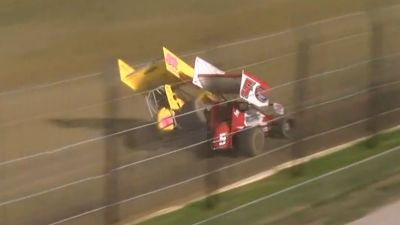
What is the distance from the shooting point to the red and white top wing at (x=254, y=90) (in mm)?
8484

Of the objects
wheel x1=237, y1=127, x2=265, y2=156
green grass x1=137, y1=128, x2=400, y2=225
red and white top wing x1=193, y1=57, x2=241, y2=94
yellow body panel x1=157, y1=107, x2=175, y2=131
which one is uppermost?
red and white top wing x1=193, y1=57, x2=241, y2=94

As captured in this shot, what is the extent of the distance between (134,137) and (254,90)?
1201 millimetres

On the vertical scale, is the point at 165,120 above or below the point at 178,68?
below

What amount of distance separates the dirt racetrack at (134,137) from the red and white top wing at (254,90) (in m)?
0.13

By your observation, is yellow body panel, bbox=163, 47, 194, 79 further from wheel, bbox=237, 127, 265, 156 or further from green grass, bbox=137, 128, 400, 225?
green grass, bbox=137, 128, 400, 225

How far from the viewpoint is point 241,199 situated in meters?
7.88

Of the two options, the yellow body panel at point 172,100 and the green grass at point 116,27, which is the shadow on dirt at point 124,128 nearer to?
the yellow body panel at point 172,100

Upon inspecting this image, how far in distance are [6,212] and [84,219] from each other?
20.6 inches

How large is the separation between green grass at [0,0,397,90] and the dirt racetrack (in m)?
2.81

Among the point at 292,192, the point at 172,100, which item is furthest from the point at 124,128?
the point at 292,192

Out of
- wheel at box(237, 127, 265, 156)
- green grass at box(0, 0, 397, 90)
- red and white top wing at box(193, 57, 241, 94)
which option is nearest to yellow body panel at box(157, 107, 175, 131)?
red and white top wing at box(193, 57, 241, 94)

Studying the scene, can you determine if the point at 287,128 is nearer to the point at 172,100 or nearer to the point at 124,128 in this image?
the point at 172,100

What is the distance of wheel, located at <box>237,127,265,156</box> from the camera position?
852cm

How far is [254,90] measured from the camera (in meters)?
8.64
